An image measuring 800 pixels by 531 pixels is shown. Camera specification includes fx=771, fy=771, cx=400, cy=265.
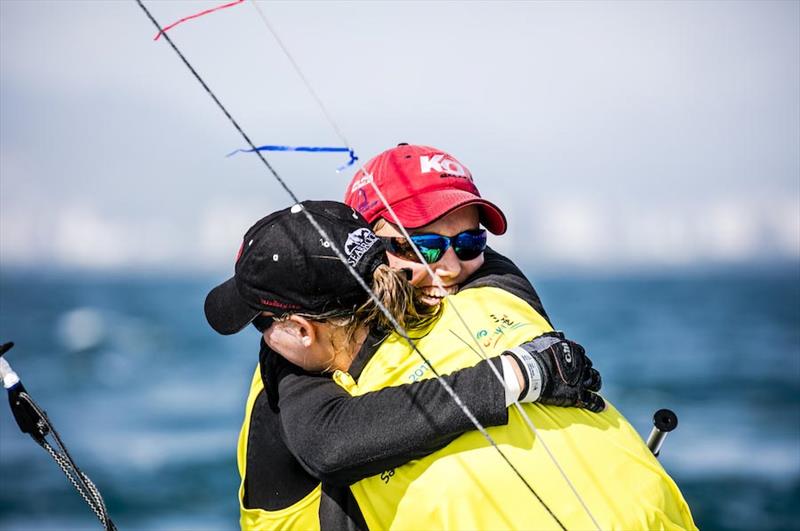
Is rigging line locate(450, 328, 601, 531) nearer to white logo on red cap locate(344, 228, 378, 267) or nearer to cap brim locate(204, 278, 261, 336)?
white logo on red cap locate(344, 228, 378, 267)

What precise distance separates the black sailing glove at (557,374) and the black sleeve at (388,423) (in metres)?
0.08

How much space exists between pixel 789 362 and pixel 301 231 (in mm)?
21906

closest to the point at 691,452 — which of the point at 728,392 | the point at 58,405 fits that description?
the point at 728,392

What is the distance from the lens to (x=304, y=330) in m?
2.26

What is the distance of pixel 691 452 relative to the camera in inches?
542

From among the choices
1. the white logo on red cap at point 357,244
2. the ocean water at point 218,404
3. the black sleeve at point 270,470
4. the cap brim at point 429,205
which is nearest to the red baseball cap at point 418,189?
the cap brim at point 429,205

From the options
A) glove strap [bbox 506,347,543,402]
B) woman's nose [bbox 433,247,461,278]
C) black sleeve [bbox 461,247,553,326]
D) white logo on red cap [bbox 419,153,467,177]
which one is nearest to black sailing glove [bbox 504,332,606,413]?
glove strap [bbox 506,347,543,402]

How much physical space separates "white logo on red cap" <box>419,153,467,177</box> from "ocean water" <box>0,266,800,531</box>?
30.0 feet

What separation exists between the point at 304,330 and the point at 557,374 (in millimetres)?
736

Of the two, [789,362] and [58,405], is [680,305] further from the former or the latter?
[58,405]

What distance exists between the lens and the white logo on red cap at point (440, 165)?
3109mm

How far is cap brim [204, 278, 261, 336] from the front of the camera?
235 centimetres

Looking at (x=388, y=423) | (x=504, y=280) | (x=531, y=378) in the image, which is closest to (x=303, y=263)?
(x=388, y=423)

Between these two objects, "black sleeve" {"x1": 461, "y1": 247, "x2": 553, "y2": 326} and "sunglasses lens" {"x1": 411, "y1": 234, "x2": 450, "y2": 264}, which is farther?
"sunglasses lens" {"x1": 411, "y1": 234, "x2": 450, "y2": 264}
